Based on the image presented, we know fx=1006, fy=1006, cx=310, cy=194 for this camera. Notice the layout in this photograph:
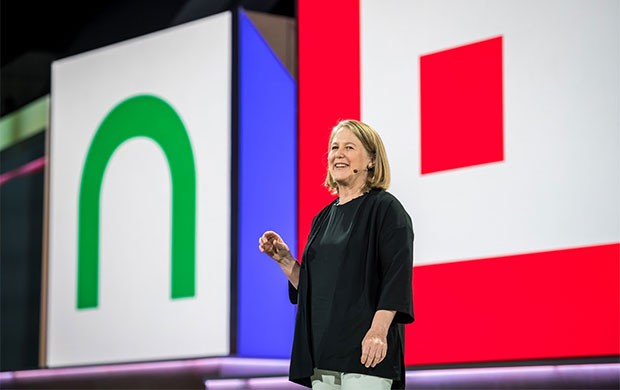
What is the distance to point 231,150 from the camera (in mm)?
3580

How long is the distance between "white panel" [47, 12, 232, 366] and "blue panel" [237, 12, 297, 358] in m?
0.07

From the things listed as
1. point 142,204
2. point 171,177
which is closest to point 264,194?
point 171,177

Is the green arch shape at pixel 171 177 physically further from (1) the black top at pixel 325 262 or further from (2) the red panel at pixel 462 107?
(1) the black top at pixel 325 262

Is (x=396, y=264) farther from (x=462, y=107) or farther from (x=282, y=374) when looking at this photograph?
(x=282, y=374)

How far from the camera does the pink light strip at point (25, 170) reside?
446 cm

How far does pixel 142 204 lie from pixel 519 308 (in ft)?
5.56

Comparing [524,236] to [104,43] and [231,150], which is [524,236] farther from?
[104,43]

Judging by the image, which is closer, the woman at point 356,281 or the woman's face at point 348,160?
the woman at point 356,281

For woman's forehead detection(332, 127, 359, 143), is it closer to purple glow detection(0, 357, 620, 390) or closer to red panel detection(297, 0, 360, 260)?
purple glow detection(0, 357, 620, 390)

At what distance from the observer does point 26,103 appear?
14.8 feet

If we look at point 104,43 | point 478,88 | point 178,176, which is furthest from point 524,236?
point 104,43

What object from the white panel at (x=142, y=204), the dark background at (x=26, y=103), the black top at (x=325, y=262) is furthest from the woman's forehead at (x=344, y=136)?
the dark background at (x=26, y=103)

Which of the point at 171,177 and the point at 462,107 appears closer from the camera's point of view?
the point at 462,107

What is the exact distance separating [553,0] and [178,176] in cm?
161
